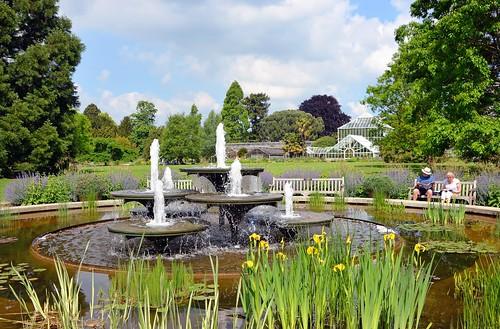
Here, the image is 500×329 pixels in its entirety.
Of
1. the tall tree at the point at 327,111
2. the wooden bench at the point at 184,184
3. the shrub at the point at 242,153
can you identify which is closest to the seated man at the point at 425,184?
the wooden bench at the point at 184,184

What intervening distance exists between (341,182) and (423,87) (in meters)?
7.49

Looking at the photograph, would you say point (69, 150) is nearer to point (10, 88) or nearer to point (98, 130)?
point (10, 88)

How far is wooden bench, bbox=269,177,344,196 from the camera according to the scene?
15.4 meters

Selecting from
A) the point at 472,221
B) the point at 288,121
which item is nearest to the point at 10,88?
the point at 472,221

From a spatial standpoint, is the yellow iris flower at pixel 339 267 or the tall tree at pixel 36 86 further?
the tall tree at pixel 36 86

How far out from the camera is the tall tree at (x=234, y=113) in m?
79.6

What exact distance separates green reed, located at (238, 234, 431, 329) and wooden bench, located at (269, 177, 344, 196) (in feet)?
39.1

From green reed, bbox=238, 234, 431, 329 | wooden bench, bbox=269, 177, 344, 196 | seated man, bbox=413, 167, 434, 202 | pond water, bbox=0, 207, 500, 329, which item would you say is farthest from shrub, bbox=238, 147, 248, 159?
green reed, bbox=238, 234, 431, 329

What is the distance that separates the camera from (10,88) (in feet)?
82.3

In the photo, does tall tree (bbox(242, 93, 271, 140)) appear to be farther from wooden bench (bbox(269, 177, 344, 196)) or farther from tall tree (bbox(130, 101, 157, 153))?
wooden bench (bbox(269, 177, 344, 196))

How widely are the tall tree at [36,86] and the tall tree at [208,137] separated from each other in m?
32.4

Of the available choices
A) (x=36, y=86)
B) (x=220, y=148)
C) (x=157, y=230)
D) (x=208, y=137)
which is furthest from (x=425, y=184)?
(x=208, y=137)

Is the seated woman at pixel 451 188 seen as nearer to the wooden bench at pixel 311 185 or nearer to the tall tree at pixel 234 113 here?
the wooden bench at pixel 311 185

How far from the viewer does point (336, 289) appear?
3.49 meters
